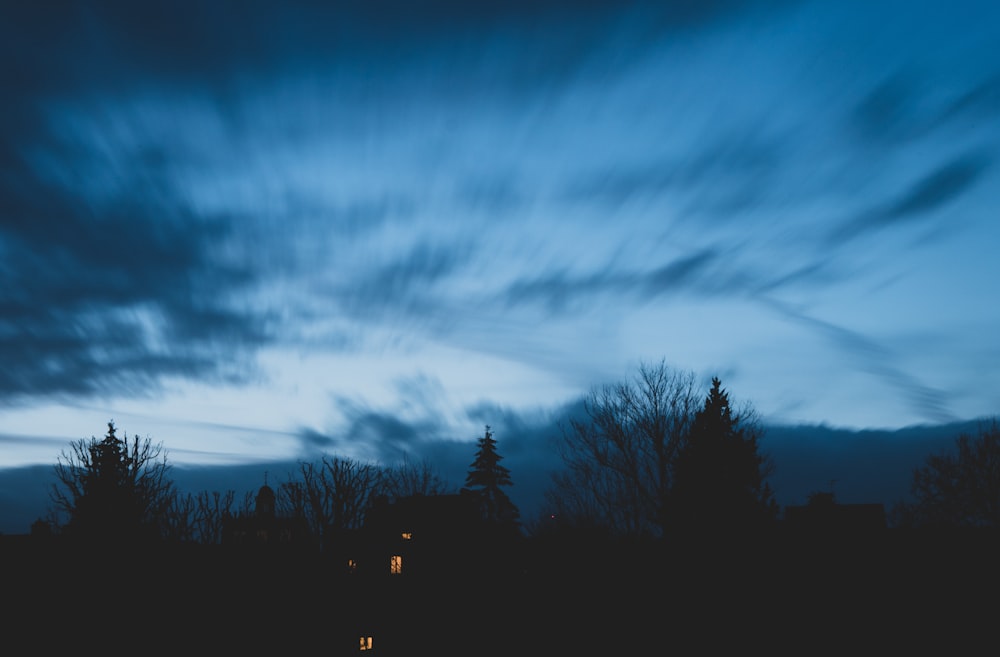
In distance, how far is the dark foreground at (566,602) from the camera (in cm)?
2033

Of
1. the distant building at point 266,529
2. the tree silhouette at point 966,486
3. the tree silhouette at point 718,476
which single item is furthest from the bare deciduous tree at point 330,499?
the tree silhouette at point 966,486

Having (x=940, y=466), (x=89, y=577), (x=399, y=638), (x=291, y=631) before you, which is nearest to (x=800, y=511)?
(x=940, y=466)

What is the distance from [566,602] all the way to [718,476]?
11.6m

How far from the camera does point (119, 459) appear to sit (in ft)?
116

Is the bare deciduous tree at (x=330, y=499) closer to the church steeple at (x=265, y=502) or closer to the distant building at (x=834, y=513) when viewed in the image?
the church steeple at (x=265, y=502)

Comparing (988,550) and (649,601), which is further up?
(988,550)

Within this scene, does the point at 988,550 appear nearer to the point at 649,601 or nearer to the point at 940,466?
the point at 649,601

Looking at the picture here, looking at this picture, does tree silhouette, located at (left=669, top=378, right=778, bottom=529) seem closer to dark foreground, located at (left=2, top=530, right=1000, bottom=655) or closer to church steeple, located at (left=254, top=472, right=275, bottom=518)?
dark foreground, located at (left=2, top=530, right=1000, bottom=655)

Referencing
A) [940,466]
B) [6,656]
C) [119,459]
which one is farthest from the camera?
[940,466]

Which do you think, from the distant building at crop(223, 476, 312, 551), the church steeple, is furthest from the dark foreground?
the church steeple

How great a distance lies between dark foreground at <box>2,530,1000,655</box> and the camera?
20.3 metres

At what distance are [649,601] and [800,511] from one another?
81.1 ft

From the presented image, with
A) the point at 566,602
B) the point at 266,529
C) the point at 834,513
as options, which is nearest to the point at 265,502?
the point at 266,529

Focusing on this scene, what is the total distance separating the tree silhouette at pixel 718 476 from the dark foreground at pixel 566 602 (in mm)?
5366
